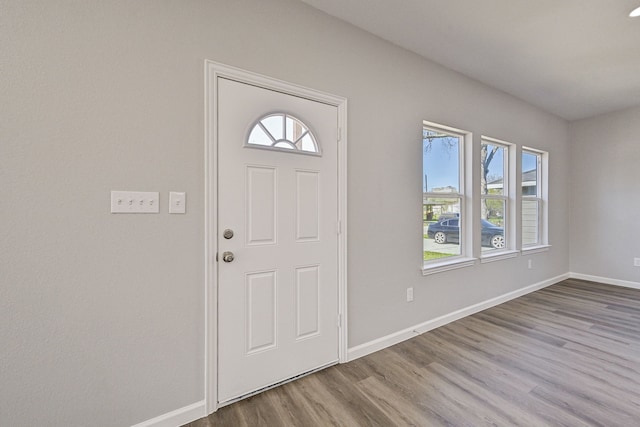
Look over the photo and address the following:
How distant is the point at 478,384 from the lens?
1923 mm

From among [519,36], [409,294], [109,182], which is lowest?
[409,294]

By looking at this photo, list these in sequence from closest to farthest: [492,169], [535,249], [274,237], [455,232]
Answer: [274,237]
[455,232]
[492,169]
[535,249]

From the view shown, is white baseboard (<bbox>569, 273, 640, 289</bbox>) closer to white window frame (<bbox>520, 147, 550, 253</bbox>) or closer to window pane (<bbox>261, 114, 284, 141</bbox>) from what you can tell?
white window frame (<bbox>520, 147, 550, 253</bbox>)

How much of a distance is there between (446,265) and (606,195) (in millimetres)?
3736

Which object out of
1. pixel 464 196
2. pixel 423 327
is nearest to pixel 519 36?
pixel 464 196

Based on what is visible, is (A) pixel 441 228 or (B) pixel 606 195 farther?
(B) pixel 606 195

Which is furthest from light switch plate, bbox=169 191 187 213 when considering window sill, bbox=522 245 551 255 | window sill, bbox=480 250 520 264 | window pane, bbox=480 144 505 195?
window sill, bbox=522 245 551 255

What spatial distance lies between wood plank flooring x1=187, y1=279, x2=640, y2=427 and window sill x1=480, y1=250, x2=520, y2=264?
72 cm

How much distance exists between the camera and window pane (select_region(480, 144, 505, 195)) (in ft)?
11.6

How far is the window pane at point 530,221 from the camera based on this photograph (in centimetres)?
423

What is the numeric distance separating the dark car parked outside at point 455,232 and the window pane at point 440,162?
1.23ft

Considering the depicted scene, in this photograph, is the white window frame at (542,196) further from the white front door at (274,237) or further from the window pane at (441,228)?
the white front door at (274,237)

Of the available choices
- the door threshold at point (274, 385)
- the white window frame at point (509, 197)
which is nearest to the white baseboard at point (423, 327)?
the door threshold at point (274, 385)

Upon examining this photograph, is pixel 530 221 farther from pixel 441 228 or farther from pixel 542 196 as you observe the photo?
pixel 441 228
